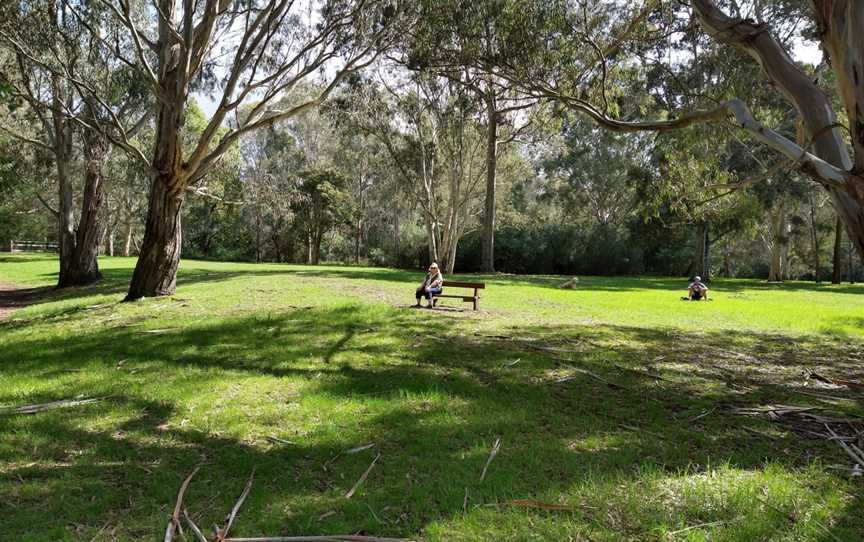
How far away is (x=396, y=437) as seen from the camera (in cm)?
399

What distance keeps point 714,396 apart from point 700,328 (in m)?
4.78

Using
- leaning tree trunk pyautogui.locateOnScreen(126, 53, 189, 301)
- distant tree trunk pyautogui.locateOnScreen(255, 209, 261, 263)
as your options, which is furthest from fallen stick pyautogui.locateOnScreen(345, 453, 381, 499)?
distant tree trunk pyautogui.locateOnScreen(255, 209, 261, 263)

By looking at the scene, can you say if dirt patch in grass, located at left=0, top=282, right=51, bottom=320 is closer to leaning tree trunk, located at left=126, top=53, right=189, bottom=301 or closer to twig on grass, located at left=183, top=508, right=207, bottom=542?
leaning tree trunk, located at left=126, top=53, right=189, bottom=301

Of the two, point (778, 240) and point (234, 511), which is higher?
point (778, 240)

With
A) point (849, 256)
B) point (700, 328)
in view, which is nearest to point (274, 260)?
point (700, 328)

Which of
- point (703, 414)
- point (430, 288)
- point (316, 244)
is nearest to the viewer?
point (703, 414)

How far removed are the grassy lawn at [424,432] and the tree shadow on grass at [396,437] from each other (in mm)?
20

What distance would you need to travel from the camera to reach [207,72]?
14391mm

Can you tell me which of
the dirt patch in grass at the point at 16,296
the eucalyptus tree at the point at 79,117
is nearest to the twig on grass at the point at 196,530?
the dirt patch in grass at the point at 16,296

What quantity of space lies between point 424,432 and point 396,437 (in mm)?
233

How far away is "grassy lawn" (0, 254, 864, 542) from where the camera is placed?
9.42ft

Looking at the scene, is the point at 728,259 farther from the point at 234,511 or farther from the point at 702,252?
the point at 234,511

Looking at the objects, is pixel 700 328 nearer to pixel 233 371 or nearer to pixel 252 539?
pixel 233 371

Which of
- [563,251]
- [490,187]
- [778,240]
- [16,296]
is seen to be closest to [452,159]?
[490,187]
